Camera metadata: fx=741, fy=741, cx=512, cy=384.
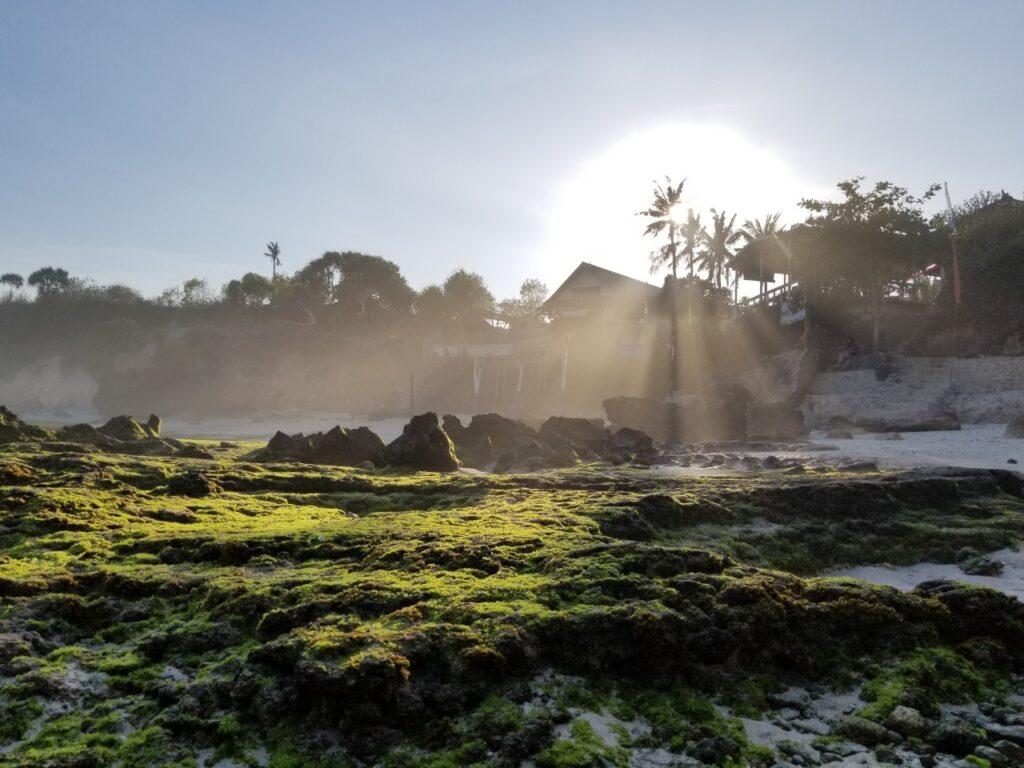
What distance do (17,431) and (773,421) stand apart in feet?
86.2

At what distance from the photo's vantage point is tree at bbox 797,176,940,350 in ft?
114

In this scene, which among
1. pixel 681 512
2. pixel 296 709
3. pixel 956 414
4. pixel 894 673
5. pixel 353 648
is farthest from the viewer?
pixel 956 414

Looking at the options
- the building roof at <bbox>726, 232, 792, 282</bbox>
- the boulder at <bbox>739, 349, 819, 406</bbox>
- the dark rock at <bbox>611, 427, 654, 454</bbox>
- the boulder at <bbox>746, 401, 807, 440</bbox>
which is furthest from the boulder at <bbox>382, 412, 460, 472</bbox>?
the building roof at <bbox>726, 232, 792, 282</bbox>

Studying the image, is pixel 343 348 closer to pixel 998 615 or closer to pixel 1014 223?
pixel 1014 223

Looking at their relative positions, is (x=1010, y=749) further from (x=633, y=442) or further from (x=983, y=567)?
(x=633, y=442)

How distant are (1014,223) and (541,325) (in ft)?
119

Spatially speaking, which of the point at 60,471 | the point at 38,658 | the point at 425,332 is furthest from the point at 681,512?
the point at 425,332

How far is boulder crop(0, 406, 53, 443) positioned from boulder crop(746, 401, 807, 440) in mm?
23980

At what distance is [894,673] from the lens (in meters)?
5.38

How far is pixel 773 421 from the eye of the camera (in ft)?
102

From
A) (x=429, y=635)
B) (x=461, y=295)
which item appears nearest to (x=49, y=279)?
(x=461, y=295)

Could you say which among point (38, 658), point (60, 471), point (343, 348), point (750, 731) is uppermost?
point (343, 348)

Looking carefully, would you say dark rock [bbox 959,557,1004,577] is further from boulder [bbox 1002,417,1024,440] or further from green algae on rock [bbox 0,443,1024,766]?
boulder [bbox 1002,417,1024,440]

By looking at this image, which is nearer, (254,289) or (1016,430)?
(1016,430)
